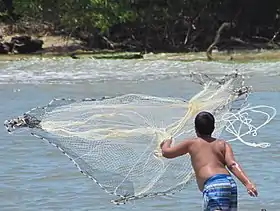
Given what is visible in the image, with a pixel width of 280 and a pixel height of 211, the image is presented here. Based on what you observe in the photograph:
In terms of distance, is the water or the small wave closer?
the water

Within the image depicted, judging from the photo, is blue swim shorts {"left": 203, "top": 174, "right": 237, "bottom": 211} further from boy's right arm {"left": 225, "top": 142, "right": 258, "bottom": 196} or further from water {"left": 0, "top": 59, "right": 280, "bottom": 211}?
water {"left": 0, "top": 59, "right": 280, "bottom": 211}

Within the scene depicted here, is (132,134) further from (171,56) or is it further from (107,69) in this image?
(171,56)

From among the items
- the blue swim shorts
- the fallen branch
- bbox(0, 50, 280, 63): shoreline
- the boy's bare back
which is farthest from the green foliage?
the blue swim shorts

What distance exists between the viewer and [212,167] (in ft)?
19.4

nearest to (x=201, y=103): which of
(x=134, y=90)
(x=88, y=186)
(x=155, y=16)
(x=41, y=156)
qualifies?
(x=88, y=186)

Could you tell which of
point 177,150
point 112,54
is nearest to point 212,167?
point 177,150

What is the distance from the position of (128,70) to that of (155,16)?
7965 millimetres

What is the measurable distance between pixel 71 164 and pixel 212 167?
184 inches

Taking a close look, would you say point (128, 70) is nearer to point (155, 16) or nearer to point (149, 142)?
point (155, 16)

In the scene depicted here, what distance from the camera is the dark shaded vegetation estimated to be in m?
32.9

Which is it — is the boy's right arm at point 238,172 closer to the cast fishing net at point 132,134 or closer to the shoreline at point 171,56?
the cast fishing net at point 132,134

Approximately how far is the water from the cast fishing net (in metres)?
1.31

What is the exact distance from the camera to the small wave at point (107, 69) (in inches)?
949

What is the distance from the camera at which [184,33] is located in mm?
34688
